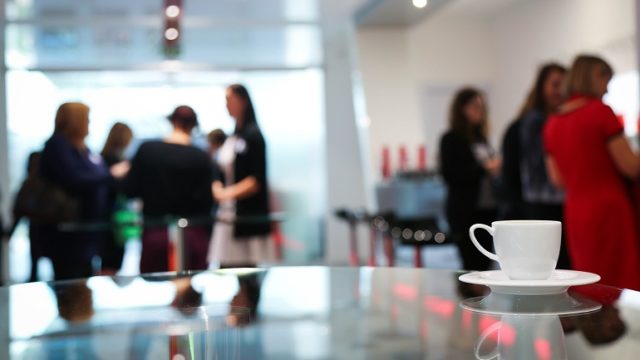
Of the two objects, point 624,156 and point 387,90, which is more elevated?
point 387,90

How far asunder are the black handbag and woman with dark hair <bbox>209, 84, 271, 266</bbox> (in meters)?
0.73

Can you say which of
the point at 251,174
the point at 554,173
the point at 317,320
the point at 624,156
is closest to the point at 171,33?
the point at 251,174

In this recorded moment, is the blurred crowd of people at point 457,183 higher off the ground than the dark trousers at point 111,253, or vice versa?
the blurred crowd of people at point 457,183

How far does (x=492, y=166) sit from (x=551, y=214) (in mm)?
1076

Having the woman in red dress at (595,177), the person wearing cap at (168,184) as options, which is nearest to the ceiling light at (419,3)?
→ the person wearing cap at (168,184)

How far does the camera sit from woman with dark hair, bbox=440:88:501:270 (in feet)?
17.0

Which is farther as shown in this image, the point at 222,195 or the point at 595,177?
the point at 222,195

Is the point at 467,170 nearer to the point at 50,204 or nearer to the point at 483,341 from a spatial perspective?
the point at 50,204

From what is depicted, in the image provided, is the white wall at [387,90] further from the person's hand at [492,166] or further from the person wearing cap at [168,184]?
the person wearing cap at [168,184]

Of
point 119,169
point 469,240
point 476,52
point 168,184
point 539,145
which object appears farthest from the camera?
point 476,52

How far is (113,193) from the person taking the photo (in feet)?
17.8

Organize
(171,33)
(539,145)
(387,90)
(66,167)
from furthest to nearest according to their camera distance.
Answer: (387,90) < (171,33) < (66,167) < (539,145)

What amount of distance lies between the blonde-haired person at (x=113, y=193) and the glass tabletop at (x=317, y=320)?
3.90 m

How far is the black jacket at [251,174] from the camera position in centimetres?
477
